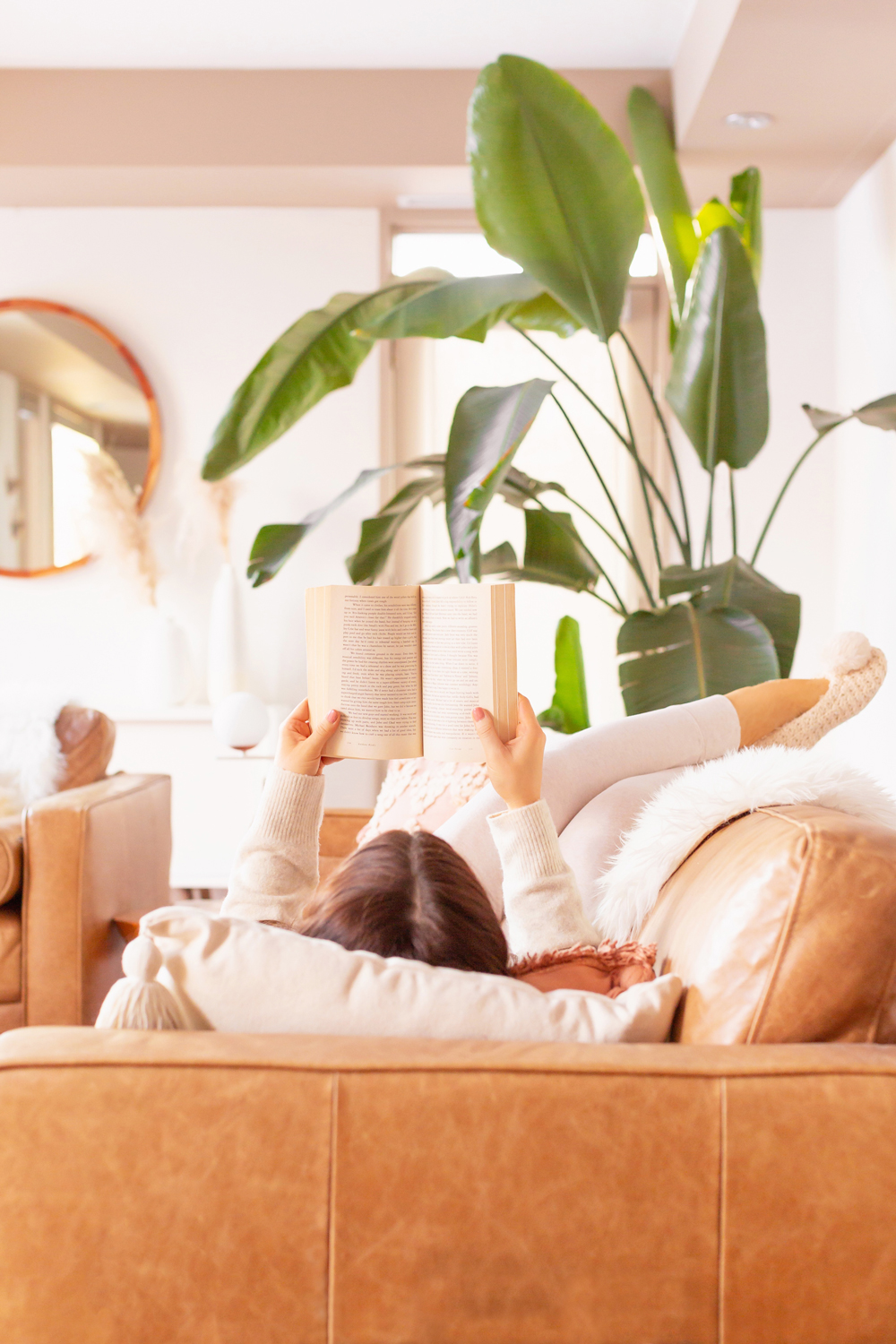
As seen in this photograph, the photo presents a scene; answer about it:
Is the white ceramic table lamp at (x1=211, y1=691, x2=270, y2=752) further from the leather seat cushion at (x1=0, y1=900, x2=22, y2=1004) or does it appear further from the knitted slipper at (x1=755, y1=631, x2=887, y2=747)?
the knitted slipper at (x1=755, y1=631, x2=887, y2=747)

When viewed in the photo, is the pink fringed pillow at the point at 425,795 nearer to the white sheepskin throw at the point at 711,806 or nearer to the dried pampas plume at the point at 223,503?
the white sheepskin throw at the point at 711,806

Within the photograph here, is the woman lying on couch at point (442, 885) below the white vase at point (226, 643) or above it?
below

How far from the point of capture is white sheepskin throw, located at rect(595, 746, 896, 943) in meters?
1.02

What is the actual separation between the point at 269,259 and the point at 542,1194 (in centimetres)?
322

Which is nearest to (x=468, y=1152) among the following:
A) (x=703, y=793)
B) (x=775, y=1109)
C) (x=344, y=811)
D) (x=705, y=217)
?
(x=775, y=1109)

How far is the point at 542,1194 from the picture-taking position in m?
0.69

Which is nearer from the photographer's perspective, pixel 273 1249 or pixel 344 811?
pixel 273 1249

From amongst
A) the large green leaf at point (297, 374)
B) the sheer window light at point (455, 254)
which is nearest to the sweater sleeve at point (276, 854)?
the large green leaf at point (297, 374)

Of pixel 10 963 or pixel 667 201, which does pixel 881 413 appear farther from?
pixel 10 963

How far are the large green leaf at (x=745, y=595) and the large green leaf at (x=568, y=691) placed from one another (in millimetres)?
350

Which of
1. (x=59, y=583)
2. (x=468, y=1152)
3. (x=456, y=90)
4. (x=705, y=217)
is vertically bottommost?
(x=468, y=1152)

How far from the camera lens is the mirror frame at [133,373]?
339 centimetres

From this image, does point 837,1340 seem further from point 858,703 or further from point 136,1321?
point 858,703

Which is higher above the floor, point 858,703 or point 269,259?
point 269,259
